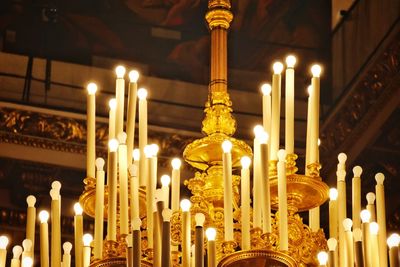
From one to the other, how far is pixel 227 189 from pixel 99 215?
49 cm

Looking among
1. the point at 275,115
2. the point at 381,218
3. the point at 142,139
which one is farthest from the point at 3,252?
the point at 381,218

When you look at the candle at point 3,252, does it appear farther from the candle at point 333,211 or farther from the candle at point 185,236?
the candle at point 333,211

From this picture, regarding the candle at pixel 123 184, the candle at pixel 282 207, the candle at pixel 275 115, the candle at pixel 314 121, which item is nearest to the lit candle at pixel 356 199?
the candle at pixel 314 121

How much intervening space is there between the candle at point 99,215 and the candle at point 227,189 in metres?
0.47

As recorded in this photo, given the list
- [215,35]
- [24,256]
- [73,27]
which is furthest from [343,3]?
[24,256]

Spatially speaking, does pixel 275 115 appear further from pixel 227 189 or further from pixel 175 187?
pixel 227 189

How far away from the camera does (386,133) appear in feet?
34.3

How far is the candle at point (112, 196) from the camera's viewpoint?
511 cm

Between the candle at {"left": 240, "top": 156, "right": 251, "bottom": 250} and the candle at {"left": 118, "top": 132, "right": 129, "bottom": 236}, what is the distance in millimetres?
415

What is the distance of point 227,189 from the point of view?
5129 millimetres

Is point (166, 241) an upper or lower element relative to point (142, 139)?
lower

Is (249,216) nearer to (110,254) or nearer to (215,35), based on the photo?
(110,254)

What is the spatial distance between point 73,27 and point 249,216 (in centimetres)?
624

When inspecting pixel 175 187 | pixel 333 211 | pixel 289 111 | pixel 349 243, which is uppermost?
pixel 289 111
